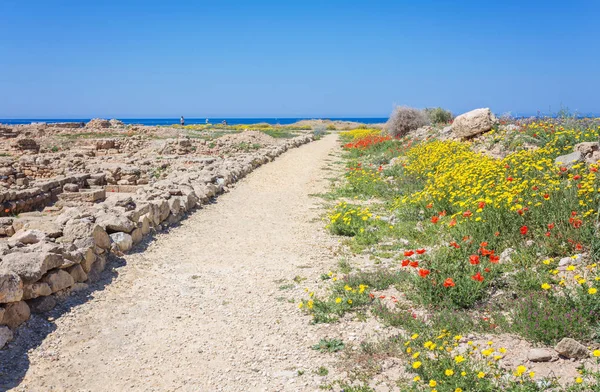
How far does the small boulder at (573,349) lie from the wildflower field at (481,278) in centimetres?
7

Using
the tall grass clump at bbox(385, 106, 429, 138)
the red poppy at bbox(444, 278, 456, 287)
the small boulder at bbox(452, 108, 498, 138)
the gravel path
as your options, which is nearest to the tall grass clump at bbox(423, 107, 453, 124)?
the tall grass clump at bbox(385, 106, 429, 138)

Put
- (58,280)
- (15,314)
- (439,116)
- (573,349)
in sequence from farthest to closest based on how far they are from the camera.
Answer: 1. (439,116)
2. (58,280)
3. (15,314)
4. (573,349)

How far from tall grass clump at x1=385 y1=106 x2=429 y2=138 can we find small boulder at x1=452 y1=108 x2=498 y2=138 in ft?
31.2

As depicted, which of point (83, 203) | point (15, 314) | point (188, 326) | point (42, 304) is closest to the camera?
point (15, 314)

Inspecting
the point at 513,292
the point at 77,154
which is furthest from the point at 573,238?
the point at 77,154

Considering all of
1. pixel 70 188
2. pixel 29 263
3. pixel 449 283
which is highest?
pixel 449 283

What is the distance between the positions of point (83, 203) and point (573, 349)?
39.4ft

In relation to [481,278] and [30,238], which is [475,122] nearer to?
[481,278]

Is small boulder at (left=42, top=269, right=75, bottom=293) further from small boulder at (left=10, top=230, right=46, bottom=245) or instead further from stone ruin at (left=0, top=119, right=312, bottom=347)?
small boulder at (left=10, top=230, right=46, bottom=245)

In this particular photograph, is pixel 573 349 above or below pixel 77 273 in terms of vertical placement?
above

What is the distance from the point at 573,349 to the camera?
3.71 m

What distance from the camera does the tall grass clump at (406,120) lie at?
25.3 metres

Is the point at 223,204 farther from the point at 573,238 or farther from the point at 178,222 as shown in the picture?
the point at 573,238

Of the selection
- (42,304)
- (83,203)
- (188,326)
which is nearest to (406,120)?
(83,203)
